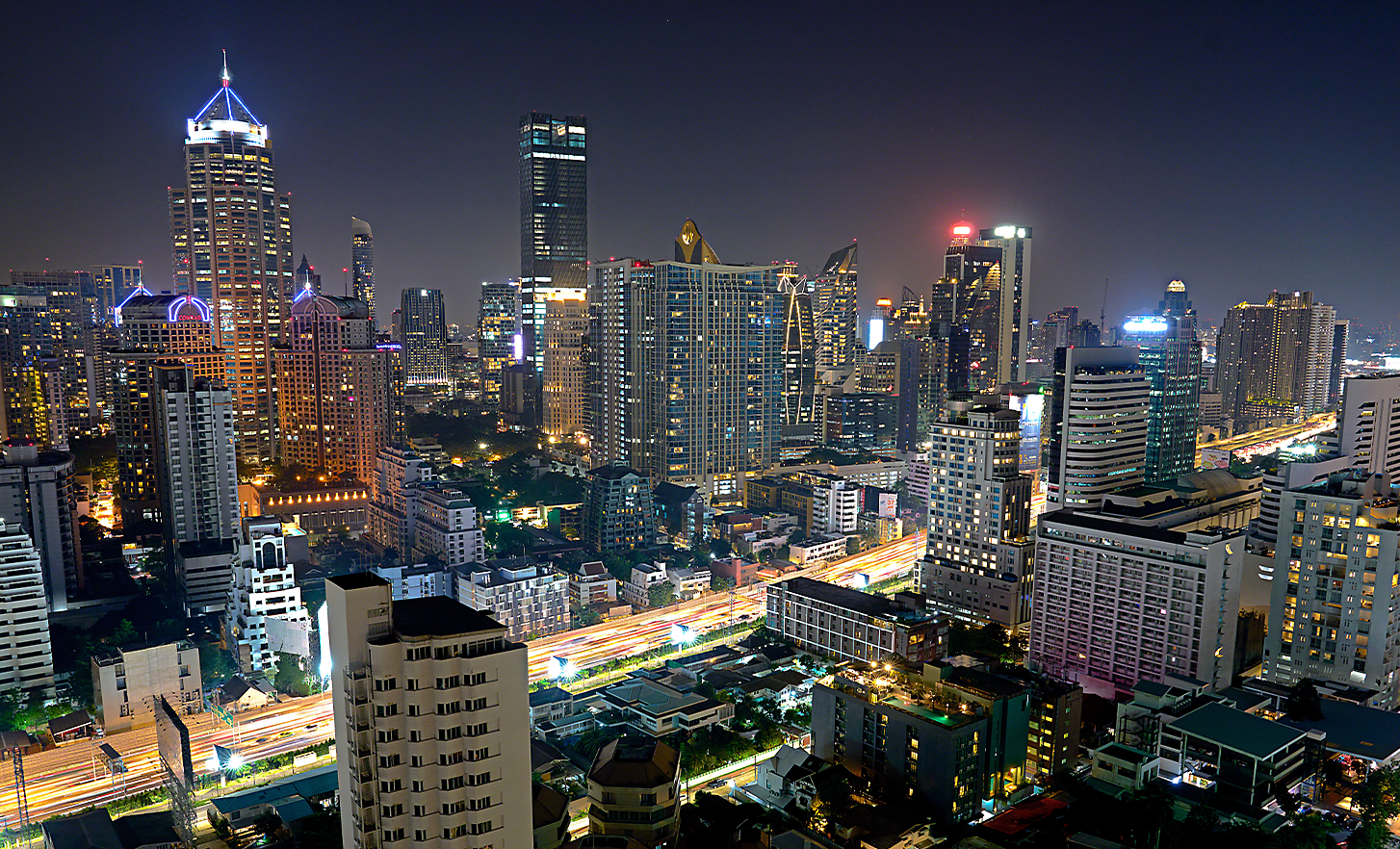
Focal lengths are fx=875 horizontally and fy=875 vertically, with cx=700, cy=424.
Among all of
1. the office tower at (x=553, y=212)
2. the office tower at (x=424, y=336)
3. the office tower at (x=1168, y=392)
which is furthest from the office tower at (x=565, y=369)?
the office tower at (x=1168, y=392)

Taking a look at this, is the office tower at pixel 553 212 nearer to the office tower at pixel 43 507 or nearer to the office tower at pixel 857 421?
the office tower at pixel 857 421

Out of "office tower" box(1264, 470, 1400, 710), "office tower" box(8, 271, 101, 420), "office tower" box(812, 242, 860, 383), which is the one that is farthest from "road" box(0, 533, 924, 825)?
"office tower" box(812, 242, 860, 383)

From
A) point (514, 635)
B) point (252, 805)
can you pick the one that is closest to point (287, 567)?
point (514, 635)

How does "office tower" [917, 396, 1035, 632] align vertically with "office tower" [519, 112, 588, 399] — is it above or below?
below

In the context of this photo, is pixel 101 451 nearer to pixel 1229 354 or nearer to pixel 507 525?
pixel 507 525

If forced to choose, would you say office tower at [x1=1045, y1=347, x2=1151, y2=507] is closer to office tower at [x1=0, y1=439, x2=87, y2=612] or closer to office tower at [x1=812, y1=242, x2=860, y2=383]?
office tower at [x1=0, y1=439, x2=87, y2=612]

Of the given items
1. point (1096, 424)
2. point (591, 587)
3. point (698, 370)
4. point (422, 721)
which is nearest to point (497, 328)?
point (698, 370)
